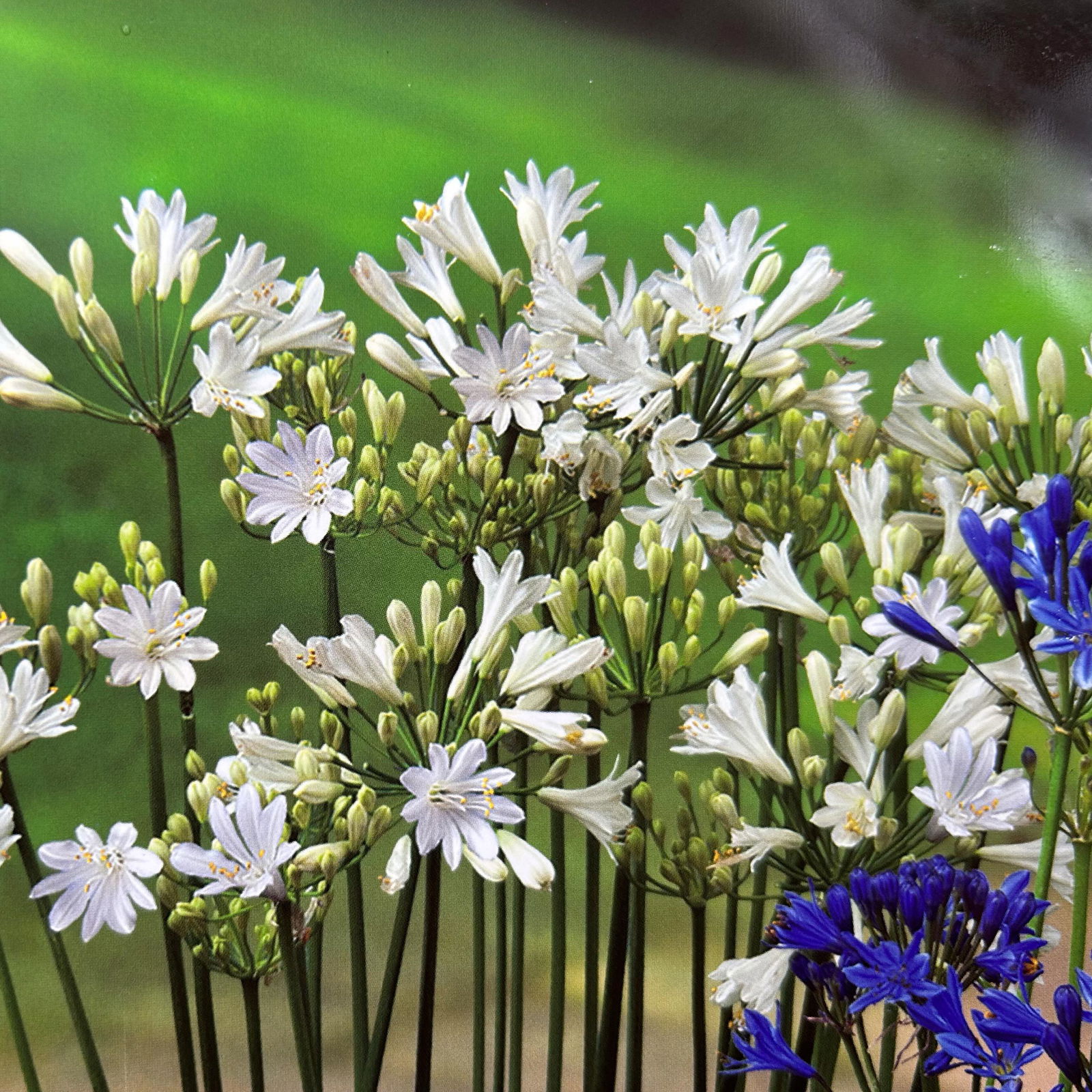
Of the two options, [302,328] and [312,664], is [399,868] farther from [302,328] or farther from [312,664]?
[302,328]

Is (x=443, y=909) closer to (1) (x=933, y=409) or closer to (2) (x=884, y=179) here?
(1) (x=933, y=409)

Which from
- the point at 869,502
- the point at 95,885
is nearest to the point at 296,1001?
the point at 95,885

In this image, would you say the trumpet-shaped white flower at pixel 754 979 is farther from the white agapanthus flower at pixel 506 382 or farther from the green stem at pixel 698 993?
the white agapanthus flower at pixel 506 382

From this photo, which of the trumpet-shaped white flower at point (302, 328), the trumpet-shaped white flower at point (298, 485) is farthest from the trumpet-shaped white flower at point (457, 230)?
the trumpet-shaped white flower at point (298, 485)

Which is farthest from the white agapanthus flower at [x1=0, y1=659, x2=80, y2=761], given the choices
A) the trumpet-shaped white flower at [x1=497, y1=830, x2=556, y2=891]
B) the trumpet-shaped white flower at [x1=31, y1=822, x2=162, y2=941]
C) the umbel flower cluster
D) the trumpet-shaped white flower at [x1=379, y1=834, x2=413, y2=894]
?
the trumpet-shaped white flower at [x1=497, y1=830, x2=556, y2=891]

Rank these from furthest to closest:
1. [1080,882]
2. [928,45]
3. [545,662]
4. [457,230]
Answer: [928,45]
[457,230]
[545,662]
[1080,882]

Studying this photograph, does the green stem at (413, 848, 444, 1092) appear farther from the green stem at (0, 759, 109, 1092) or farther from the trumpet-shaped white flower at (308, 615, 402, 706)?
the green stem at (0, 759, 109, 1092)
